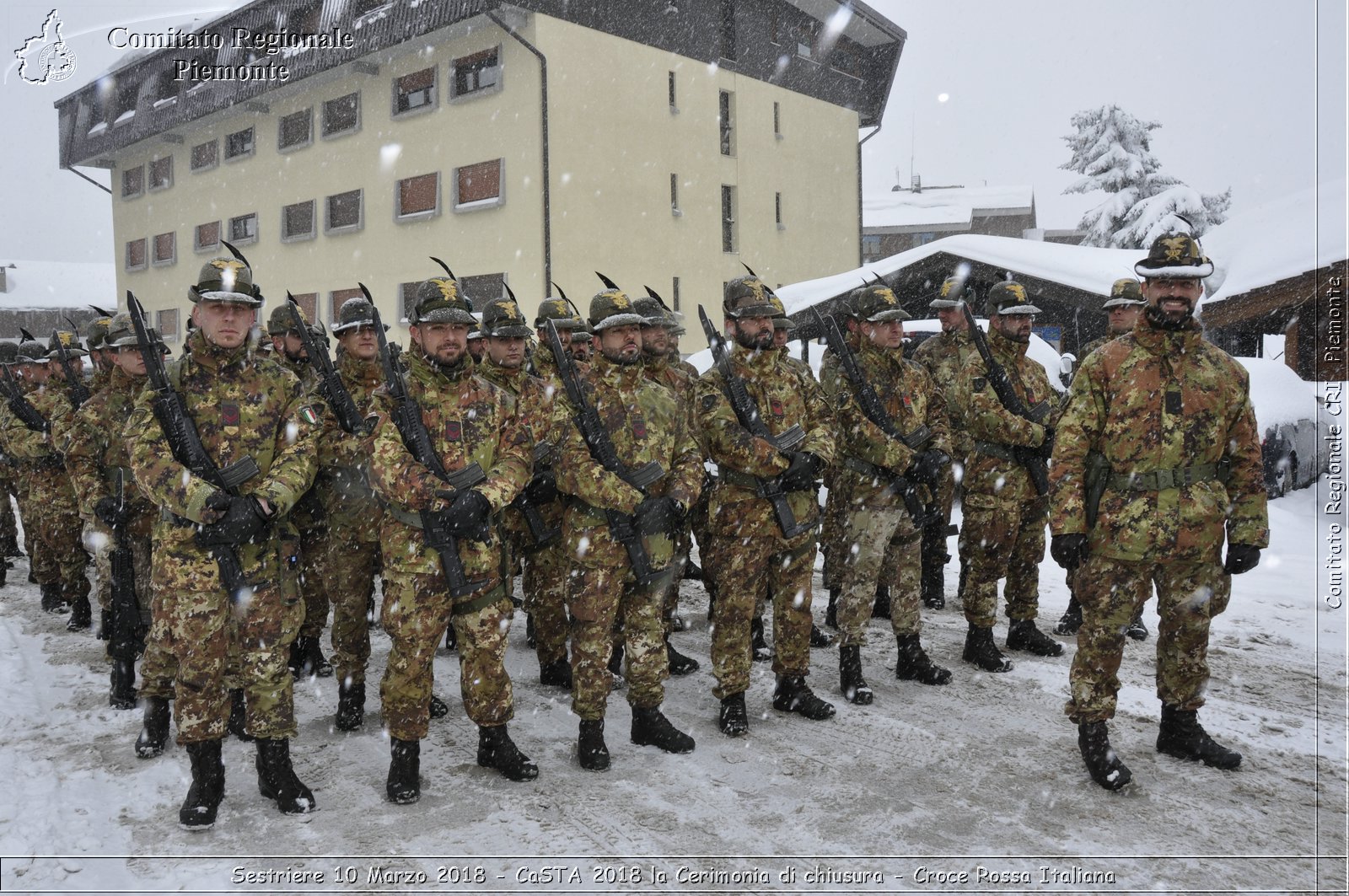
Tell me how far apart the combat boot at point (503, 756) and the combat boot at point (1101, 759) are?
248cm

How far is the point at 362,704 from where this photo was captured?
190 inches

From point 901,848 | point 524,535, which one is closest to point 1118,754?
point 901,848

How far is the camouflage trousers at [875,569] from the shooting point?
509 centimetres

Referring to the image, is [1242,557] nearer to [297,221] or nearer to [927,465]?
[927,465]

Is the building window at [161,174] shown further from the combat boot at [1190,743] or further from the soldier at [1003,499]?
the combat boot at [1190,743]

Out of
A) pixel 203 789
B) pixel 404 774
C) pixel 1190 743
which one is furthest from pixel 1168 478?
pixel 203 789

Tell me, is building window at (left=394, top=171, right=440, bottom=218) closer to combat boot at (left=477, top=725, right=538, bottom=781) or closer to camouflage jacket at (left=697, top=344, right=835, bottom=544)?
camouflage jacket at (left=697, top=344, right=835, bottom=544)

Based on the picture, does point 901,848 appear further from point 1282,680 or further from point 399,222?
point 399,222

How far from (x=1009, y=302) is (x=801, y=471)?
2254 millimetres

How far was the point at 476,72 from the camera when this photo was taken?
19.5 meters

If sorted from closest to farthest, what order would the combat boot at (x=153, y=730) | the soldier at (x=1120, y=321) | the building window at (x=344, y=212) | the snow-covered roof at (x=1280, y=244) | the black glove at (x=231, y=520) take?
1. the black glove at (x=231, y=520)
2. the combat boot at (x=153, y=730)
3. the soldier at (x=1120, y=321)
4. the snow-covered roof at (x=1280, y=244)
5. the building window at (x=344, y=212)

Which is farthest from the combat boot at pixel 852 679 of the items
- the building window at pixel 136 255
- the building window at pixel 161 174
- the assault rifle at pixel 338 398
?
the building window at pixel 136 255

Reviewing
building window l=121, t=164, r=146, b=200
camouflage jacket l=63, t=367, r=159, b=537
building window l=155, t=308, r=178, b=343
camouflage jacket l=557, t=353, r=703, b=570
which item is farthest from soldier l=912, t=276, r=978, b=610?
building window l=121, t=164, r=146, b=200

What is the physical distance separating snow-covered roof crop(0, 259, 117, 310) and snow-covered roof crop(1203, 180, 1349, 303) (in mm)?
47343
